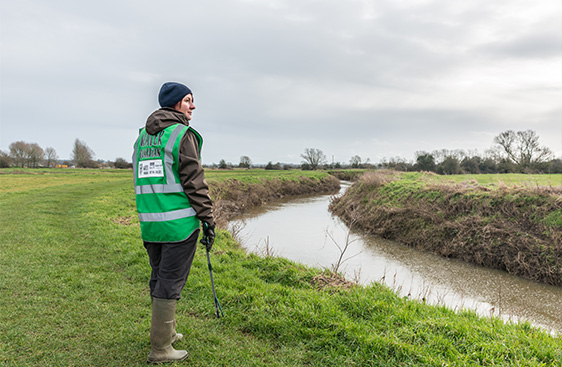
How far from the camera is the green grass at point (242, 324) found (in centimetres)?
320

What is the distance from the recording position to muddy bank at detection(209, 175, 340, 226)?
1873cm

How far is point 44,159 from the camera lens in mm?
71562

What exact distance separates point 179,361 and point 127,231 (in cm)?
668

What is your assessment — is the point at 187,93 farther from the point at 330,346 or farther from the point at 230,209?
the point at 230,209

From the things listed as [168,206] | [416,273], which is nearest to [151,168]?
[168,206]

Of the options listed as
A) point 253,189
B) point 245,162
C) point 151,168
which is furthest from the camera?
point 245,162

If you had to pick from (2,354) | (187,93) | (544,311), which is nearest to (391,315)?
(187,93)

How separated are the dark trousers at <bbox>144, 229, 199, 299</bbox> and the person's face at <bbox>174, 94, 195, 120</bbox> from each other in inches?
49.2

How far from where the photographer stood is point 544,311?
7.33 metres

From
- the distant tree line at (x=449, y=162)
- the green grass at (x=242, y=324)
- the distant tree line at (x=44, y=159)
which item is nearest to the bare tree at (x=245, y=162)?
the distant tree line at (x=449, y=162)

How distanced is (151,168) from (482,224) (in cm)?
1204

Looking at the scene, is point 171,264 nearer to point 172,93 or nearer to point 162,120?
point 162,120

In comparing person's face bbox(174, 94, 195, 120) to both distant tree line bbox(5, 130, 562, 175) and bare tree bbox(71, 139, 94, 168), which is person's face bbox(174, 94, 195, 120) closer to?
distant tree line bbox(5, 130, 562, 175)

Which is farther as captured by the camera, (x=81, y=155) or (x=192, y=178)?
(x=81, y=155)
